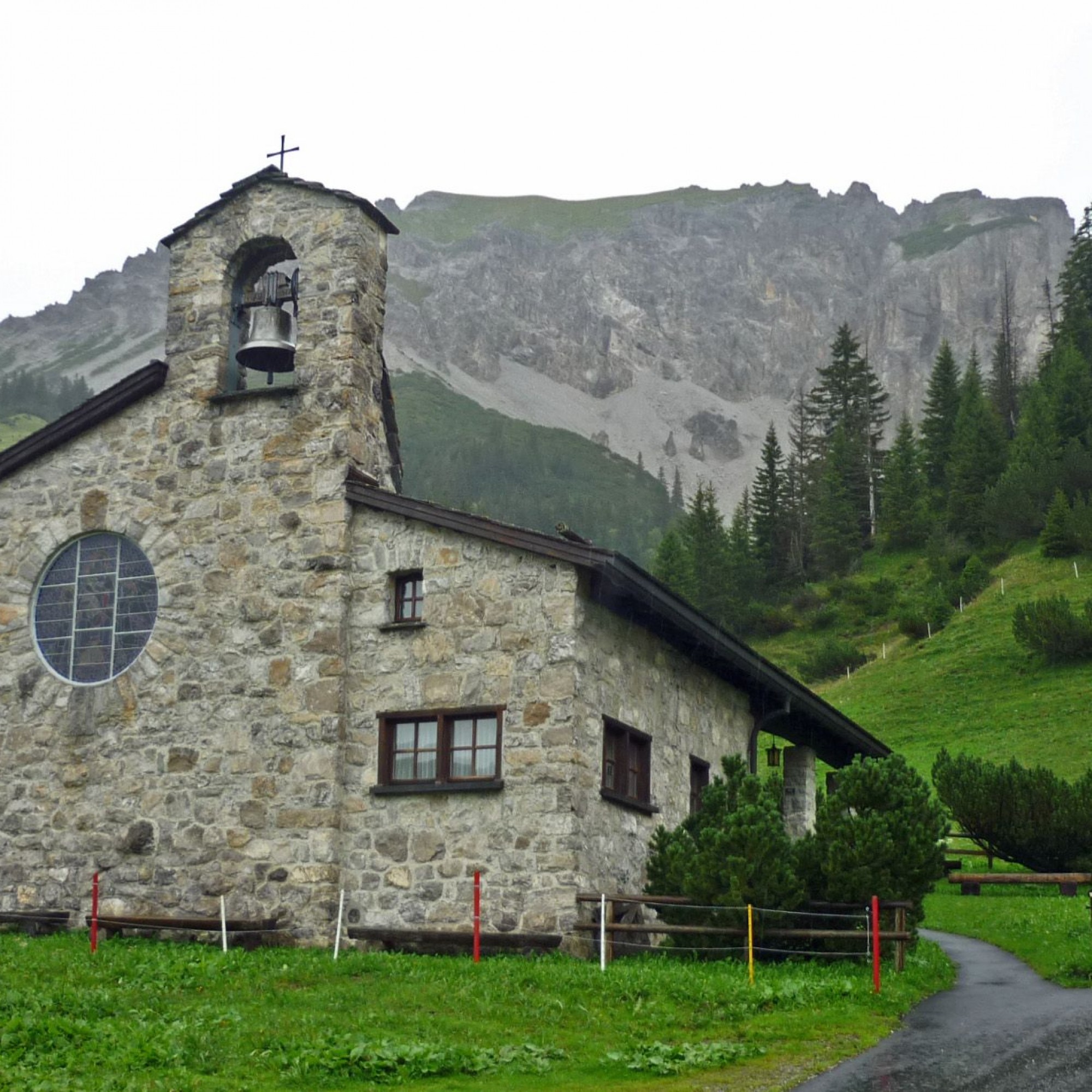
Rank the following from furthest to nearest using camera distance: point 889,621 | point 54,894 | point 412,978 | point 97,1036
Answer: point 889,621 → point 54,894 → point 412,978 → point 97,1036

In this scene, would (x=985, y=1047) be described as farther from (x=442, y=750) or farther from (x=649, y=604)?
(x=442, y=750)

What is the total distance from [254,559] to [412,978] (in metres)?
7.01

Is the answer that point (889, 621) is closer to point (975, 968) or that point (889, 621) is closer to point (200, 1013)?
point (975, 968)

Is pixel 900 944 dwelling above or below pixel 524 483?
below

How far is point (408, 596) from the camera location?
741 inches

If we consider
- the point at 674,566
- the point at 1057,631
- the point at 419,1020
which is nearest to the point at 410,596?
the point at 419,1020

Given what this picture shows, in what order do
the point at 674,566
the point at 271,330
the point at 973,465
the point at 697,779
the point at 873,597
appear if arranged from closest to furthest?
1. the point at 271,330
2. the point at 697,779
3. the point at 873,597
4. the point at 973,465
5. the point at 674,566

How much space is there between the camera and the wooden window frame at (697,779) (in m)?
21.3

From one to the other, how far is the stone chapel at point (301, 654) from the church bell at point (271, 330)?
0.05 metres

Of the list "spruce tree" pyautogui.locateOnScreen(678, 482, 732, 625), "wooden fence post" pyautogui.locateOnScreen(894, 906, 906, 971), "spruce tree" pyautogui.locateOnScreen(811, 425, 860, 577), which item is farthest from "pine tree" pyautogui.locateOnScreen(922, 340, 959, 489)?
"wooden fence post" pyautogui.locateOnScreen(894, 906, 906, 971)

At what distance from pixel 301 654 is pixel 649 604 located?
4.67 metres

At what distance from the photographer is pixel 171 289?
2120cm

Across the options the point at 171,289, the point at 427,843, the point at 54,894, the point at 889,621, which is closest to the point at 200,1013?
the point at 427,843

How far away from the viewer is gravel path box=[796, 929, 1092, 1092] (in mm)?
10758
